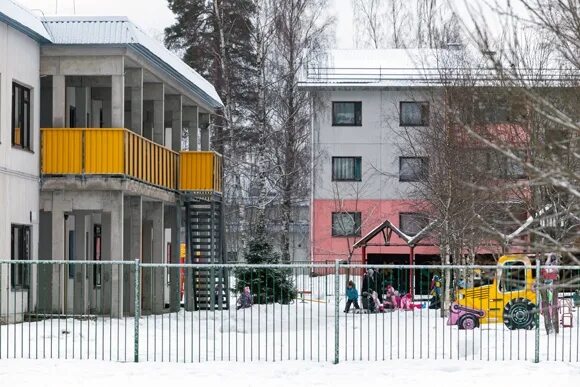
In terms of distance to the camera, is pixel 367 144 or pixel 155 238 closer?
pixel 155 238

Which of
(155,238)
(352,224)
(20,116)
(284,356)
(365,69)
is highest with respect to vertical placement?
(365,69)

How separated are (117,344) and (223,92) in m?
34.0

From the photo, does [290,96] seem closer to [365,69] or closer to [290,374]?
[365,69]

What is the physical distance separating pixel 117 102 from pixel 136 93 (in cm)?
221

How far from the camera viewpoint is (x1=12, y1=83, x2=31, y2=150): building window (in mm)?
29188

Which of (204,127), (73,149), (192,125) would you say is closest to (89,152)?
(73,149)

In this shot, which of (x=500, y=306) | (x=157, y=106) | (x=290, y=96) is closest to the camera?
(x=500, y=306)

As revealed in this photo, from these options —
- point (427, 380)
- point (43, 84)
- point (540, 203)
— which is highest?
point (43, 84)

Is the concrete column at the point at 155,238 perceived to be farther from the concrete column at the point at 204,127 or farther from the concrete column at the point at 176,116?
the concrete column at the point at 204,127

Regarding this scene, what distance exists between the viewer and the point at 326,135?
5922 centimetres

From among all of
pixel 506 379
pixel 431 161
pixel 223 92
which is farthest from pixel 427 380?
pixel 223 92

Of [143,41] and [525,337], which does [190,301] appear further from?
[525,337]

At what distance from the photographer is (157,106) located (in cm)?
3569

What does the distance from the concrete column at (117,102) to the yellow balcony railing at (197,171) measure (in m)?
6.55
